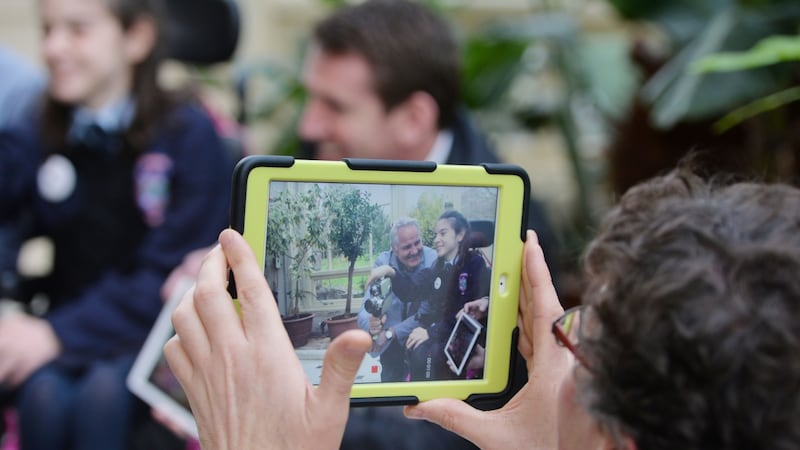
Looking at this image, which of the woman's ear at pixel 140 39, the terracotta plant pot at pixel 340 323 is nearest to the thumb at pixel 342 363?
the terracotta plant pot at pixel 340 323

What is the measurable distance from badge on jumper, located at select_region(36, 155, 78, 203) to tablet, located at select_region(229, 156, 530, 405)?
1.10m

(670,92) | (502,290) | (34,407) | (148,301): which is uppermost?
(670,92)

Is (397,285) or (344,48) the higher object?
(344,48)

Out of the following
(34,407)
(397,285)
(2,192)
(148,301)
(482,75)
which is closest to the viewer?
(397,285)

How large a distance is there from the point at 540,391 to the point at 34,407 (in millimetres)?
1052

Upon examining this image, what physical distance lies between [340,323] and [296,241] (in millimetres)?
91

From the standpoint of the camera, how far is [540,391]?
0.83 m

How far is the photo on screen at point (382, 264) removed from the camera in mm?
779

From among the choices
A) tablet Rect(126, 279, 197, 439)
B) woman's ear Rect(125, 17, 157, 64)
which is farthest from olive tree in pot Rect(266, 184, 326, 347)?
woman's ear Rect(125, 17, 157, 64)

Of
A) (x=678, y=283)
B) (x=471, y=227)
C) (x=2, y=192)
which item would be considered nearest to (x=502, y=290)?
(x=471, y=227)

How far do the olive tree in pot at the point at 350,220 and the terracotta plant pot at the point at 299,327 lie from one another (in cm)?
5

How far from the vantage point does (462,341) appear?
85cm

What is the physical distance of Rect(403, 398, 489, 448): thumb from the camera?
82 cm

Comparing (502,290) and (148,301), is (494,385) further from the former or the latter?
(148,301)
